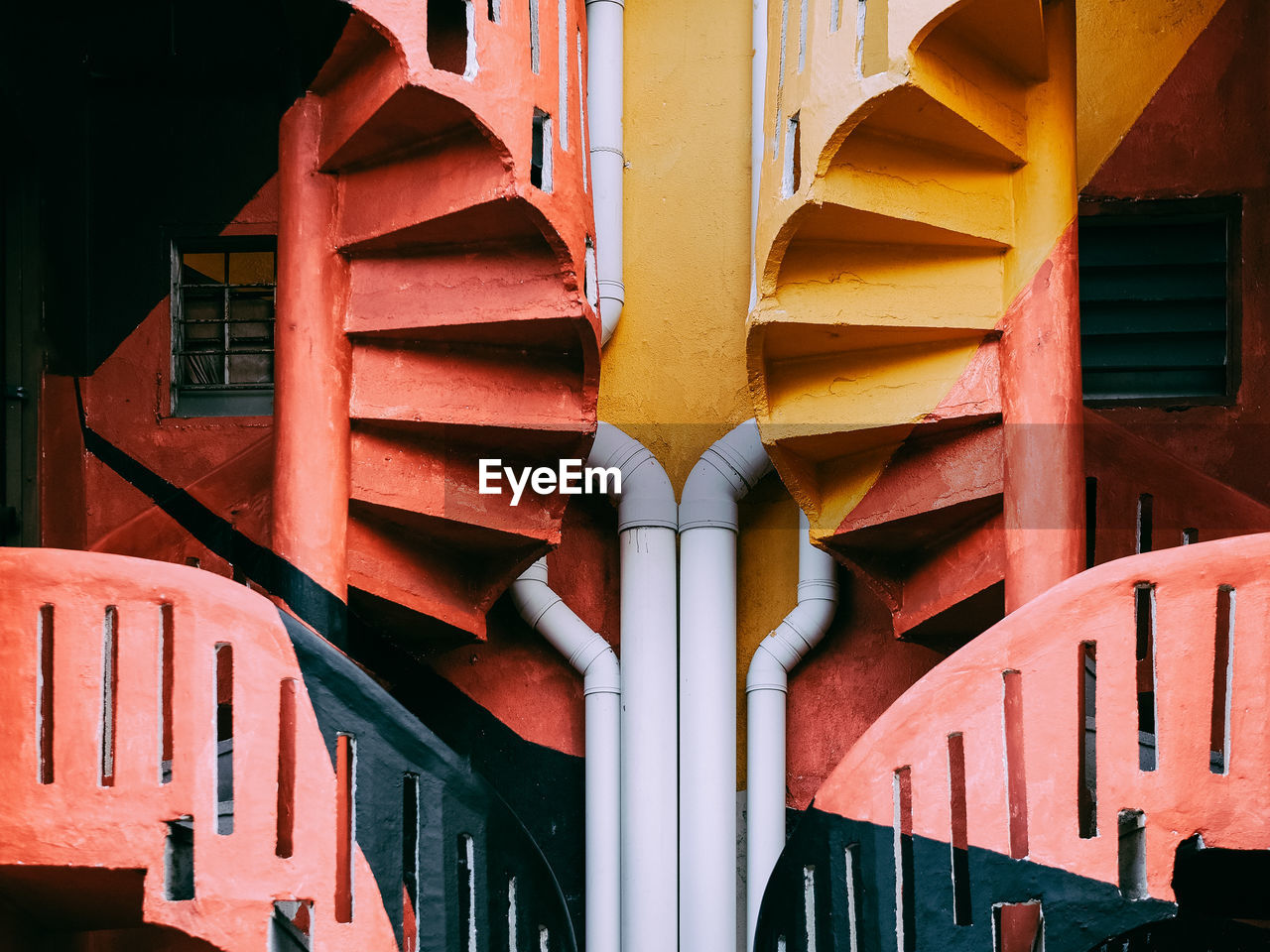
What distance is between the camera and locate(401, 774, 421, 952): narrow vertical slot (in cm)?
477

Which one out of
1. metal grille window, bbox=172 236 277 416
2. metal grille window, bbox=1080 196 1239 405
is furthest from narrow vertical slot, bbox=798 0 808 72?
metal grille window, bbox=172 236 277 416

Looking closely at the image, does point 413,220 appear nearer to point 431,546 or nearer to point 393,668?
point 431,546

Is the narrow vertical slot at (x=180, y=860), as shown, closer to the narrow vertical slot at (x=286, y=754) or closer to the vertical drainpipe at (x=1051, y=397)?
the narrow vertical slot at (x=286, y=754)

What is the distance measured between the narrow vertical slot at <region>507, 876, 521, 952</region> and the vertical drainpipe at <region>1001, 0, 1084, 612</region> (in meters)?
1.76

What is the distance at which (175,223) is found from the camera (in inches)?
267

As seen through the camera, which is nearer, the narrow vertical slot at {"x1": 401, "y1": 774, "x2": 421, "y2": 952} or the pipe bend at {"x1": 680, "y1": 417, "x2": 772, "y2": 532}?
the narrow vertical slot at {"x1": 401, "y1": 774, "x2": 421, "y2": 952}

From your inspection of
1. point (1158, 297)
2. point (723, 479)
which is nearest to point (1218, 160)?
point (1158, 297)

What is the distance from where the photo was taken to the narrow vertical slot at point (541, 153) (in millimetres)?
5340

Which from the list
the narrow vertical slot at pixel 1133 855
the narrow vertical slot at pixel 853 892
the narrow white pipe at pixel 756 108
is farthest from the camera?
the narrow white pipe at pixel 756 108

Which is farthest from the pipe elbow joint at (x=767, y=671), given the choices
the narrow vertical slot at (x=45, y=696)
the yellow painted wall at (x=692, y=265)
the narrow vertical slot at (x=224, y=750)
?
the narrow vertical slot at (x=45, y=696)

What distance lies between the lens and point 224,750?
17.7ft

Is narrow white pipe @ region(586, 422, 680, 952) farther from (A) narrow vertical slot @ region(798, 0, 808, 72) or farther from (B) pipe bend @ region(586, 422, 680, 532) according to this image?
(A) narrow vertical slot @ region(798, 0, 808, 72)

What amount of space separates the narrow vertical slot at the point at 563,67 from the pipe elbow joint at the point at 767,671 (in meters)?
2.01

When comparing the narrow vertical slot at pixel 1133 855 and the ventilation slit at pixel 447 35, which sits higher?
the ventilation slit at pixel 447 35
